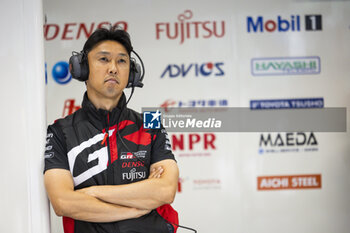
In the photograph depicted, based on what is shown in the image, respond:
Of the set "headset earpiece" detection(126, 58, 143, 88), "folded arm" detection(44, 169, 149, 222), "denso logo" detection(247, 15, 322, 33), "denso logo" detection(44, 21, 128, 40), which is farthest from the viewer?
"denso logo" detection(247, 15, 322, 33)

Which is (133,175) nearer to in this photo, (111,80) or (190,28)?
(111,80)

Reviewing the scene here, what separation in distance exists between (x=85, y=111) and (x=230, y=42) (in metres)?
2.28

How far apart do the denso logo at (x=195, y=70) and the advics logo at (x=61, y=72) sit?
0.95 metres

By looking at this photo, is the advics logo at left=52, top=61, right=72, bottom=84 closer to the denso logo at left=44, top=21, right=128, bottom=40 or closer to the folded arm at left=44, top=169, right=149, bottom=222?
the denso logo at left=44, top=21, right=128, bottom=40

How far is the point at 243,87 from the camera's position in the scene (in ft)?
12.6

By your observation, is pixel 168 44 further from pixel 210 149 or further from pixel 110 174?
pixel 110 174

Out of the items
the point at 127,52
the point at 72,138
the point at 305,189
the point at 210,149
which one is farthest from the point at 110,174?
the point at 305,189

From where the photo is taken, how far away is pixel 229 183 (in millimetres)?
3820

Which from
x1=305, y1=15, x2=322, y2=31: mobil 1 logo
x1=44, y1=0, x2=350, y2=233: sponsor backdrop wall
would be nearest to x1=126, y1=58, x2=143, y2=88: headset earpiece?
x1=44, y1=0, x2=350, y2=233: sponsor backdrop wall

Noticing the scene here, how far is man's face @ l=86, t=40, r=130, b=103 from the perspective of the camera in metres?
1.87

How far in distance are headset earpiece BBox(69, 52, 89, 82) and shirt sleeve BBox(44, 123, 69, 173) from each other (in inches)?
10.6

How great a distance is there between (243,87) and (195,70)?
1.71 ft

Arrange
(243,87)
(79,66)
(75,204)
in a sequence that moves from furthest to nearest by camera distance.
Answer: (243,87) < (79,66) < (75,204)

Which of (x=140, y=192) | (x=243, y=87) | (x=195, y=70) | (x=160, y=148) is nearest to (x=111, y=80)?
(x=160, y=148)
